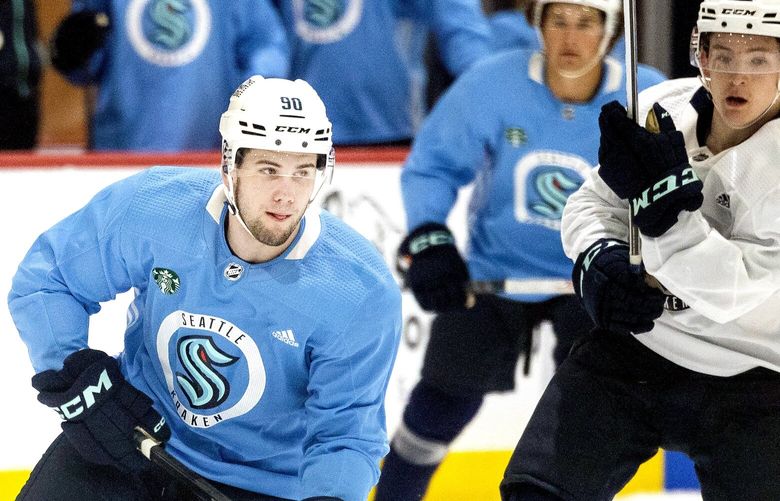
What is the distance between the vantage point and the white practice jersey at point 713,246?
263cm

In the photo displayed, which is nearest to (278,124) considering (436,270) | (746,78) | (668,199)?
(668,199)

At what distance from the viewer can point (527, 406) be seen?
445 centimetres

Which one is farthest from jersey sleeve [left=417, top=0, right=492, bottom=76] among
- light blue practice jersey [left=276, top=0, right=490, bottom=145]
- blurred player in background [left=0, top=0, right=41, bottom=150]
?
blurred player in background [left=0, top=0, right=41, bottom=150]

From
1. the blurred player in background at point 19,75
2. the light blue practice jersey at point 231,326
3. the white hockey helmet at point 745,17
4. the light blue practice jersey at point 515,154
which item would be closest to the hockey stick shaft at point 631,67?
the white hockey helmet at point 745,17

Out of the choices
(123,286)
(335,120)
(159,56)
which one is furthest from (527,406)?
(123,286)

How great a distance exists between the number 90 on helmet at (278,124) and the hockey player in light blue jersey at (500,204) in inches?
38.3

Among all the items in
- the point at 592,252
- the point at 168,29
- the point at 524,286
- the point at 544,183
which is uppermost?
the point at 168,29

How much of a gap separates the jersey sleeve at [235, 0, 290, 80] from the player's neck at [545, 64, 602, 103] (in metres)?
0.89

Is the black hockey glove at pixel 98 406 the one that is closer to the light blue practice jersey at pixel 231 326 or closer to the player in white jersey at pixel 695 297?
the light blue practice jersey at pixel 231 326

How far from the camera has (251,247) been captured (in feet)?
9.60

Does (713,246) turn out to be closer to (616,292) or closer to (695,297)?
(695,297)

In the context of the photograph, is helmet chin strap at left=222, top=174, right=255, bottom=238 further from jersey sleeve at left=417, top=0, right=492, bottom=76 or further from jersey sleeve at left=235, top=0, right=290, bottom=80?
jersey sleeve at left=417, top=0, right=492, bottom=76

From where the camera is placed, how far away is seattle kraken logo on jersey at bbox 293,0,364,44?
4504 millimetres

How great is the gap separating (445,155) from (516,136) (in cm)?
18
